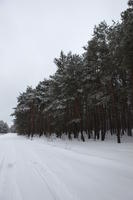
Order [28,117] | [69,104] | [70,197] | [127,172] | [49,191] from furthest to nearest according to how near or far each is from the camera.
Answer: [28,117] → [69,104] → [127,172] → [49,191] → [70,197]

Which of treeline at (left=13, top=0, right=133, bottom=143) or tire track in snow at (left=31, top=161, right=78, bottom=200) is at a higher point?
treeline at (left=13, top=0, right=133, bottom=143)

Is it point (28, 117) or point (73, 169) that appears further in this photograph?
point (28, 117)

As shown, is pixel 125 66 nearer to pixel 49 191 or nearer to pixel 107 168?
pixel 107 168

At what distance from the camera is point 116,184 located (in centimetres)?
655

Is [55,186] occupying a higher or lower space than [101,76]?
lower

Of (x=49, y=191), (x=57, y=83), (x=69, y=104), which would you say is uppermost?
(x=57, y=83)

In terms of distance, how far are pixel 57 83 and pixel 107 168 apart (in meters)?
25.1

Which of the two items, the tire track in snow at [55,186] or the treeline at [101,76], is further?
the treeline at [101,76]

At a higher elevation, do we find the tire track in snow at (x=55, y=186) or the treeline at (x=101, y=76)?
the treeline at (x=101, y=76)

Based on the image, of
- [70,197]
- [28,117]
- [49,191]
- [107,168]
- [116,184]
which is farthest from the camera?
[28,117]

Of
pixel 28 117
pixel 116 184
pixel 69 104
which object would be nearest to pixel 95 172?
pixel 116 184

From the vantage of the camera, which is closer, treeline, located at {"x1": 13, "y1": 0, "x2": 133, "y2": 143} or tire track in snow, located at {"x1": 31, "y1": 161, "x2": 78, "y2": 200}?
tire track in snow, located at {"x1": 31, "y1": 161, "x2": 78, "y2": 200}

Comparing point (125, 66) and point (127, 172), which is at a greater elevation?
point (125, 66)

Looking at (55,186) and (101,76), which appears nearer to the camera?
(55,186)
